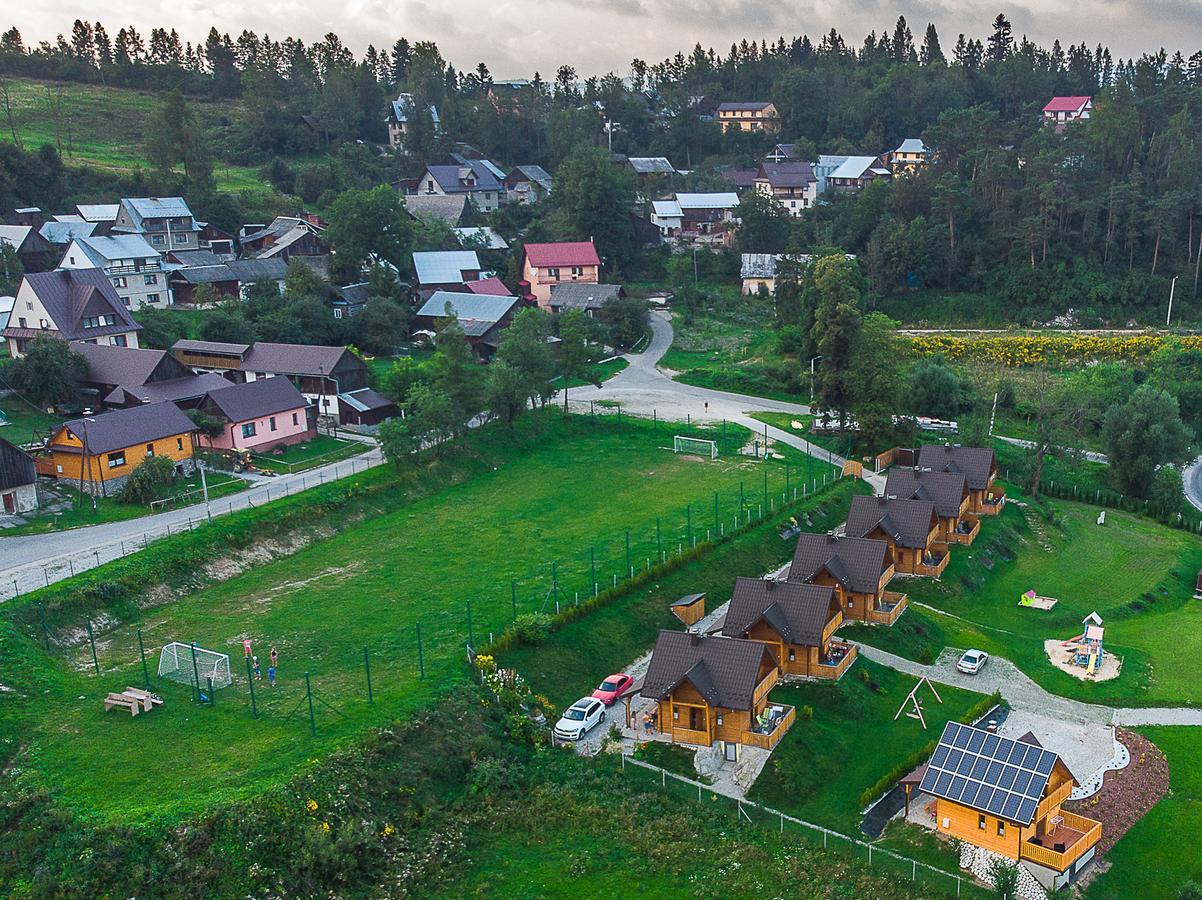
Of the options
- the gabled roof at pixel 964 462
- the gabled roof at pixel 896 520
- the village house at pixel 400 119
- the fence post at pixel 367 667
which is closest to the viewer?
the fence post at pixel 367 667

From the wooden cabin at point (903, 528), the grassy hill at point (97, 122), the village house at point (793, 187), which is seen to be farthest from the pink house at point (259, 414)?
the village house at point (793, 187)

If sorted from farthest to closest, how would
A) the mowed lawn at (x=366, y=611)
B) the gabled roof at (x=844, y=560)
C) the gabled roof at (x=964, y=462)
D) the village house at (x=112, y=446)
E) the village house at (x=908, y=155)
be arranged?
the village house at (x=908, y=155) < the gabled roof at (x=964, y=462) < the village house at (x=112, y=446) < the gabled roof at (x=844, y=560) < the mowed lawn at (x=366, y=611)

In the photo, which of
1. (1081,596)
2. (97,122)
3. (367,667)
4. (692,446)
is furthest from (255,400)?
(97,122)

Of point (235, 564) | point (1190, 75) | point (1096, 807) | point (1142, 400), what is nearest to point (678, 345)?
point (1142, 400)

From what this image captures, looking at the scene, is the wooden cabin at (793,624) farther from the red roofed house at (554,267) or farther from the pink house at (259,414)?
the red roofed house at (554,267)

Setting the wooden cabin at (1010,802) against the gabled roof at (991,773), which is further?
the gabled roof at (991,773)

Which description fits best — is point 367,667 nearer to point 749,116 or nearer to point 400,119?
point 400,119
